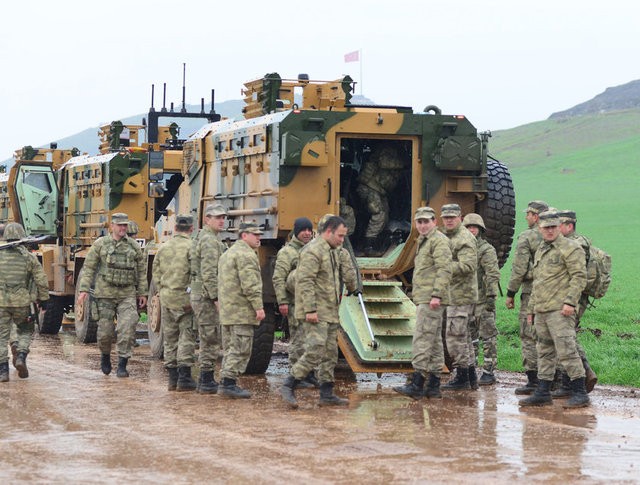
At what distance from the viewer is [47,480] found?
25.9 ft

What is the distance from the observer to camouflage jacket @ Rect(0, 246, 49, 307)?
13875mm

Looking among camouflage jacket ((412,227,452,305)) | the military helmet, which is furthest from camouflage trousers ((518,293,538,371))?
the military helmet

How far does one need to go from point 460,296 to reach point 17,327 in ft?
15.4

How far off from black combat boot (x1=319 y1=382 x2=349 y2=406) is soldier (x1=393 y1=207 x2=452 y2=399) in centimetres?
76

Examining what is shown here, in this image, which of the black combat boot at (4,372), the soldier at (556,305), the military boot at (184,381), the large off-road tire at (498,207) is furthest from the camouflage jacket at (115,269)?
the soldier at (556,305)

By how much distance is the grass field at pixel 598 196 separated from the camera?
16.6m

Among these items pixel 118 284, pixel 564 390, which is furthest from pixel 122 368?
pixel 564 390

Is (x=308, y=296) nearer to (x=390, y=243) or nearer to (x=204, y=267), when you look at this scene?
(x=204, y=267)

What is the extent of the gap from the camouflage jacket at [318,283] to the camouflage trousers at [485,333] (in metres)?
2.12

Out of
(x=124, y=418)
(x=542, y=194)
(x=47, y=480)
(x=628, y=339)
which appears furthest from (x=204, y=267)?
(x=542, y=194)

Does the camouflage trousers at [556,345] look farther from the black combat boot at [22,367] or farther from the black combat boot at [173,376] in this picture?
the black combat boot at [22,367]

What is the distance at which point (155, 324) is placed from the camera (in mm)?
17047

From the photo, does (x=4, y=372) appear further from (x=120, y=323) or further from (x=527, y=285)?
(x=527, y=285)

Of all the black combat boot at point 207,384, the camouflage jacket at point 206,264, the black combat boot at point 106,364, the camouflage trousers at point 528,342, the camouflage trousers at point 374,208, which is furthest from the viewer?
the camouflage trousers at point 374,208
